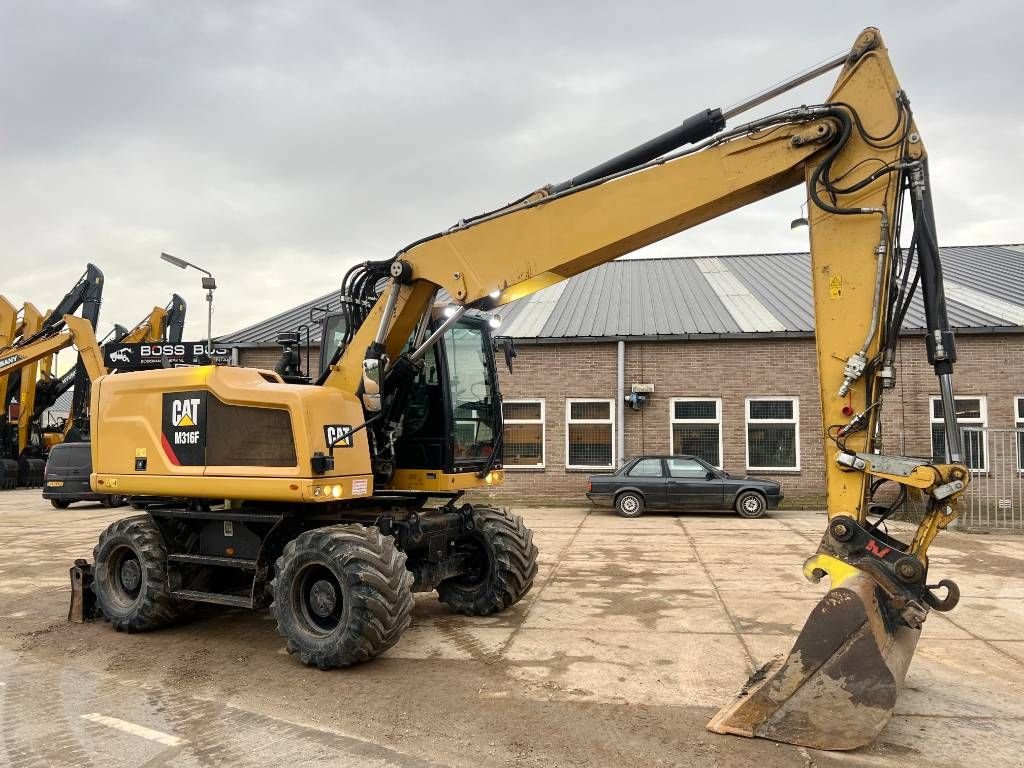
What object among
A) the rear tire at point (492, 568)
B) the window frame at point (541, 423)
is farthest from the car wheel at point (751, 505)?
the rear tire at point (492, 568)

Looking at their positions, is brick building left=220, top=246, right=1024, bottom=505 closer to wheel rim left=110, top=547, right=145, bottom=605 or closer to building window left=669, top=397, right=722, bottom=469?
building window left=669, top=397, right=722, bottom=469

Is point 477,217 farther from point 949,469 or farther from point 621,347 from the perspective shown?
point 621,347

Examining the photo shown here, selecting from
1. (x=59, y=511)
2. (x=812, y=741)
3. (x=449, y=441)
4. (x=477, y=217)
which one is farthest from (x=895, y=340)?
(x=59, y=511)

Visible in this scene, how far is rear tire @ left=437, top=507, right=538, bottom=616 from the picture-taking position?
21.9 ft

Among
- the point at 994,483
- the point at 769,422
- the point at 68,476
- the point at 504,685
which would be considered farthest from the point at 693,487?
the point at 68,476

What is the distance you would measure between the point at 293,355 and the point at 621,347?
37.7 ft

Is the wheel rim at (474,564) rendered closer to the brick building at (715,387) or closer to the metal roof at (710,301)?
the metal roof at (710,301)

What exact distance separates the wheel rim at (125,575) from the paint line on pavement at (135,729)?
2246 mm

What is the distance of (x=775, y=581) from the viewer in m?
8.41

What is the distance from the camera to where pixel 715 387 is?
1731 cm

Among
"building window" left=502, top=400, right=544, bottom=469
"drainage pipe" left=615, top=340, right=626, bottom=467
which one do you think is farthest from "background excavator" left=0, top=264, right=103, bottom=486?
"drainage pipe" left=615, top=340, right=626, bottom=467

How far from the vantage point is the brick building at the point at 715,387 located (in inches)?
645

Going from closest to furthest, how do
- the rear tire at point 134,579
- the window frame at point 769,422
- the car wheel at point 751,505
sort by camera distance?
the rear tire at point 134,579
the car wheel at point 751,505
the window frame at point 769,422

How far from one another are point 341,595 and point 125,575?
8.62ft
